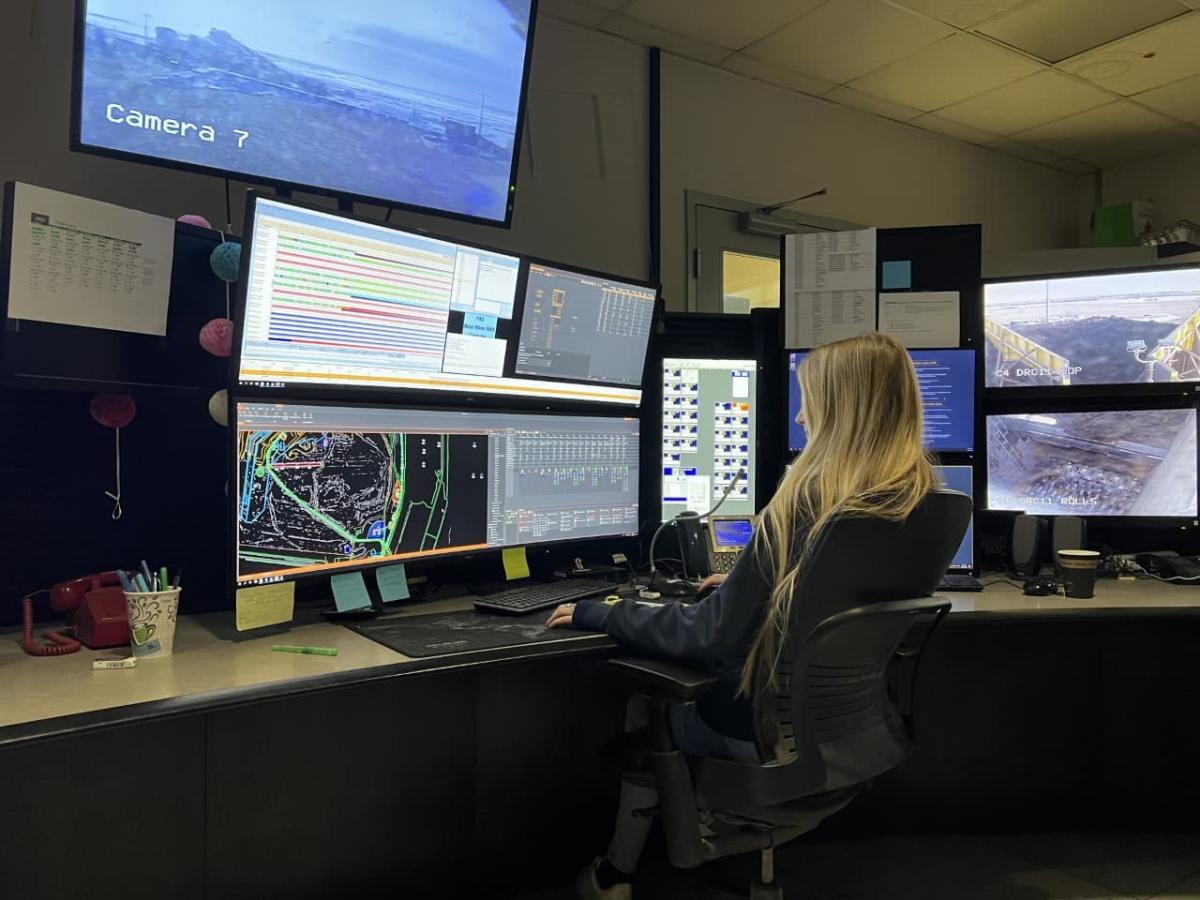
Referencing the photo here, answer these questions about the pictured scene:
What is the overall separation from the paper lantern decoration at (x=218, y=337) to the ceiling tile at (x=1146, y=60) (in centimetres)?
380

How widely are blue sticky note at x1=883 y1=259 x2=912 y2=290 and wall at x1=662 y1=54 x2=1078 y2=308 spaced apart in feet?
4.69

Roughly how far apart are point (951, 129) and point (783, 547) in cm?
415

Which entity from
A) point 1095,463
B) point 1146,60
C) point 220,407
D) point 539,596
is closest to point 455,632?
point 539,596

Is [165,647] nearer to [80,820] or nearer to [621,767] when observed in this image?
[80,820]

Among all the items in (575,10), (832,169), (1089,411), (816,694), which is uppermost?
(575,10)

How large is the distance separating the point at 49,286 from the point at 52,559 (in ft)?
1.52

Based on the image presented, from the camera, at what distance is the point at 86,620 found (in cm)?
139

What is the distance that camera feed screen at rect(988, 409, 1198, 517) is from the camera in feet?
7.32

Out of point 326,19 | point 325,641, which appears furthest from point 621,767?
point 326,19

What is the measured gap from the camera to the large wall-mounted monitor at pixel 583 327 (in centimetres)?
193

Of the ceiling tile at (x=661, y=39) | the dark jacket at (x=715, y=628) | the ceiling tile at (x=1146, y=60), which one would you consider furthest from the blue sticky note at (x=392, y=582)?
the ceiling tile at (x=1146, y=60)

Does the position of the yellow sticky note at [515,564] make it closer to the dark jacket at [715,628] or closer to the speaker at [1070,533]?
the dark jacket at [715,628]

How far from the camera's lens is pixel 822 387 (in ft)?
5.11

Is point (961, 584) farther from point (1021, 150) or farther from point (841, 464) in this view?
point (1021, 150)
